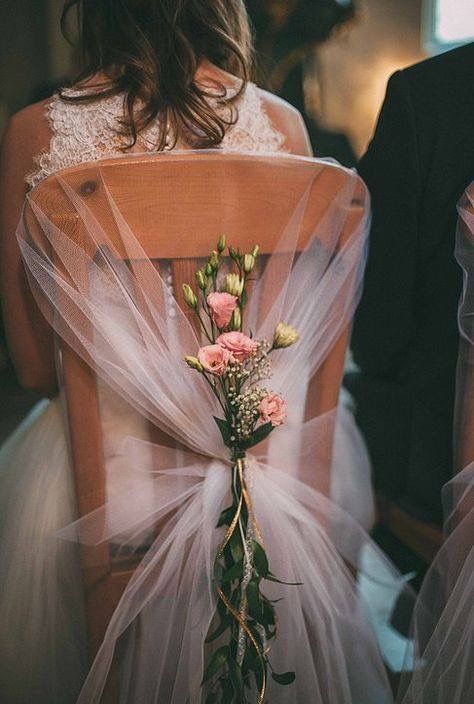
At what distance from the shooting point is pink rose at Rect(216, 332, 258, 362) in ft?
2.20

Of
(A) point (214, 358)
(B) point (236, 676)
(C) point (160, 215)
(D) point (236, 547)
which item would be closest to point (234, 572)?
(D) point (236, 547)

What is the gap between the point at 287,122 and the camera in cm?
96

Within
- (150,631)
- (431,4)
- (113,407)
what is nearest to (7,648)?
(150,631)

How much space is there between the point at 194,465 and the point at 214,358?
193mm

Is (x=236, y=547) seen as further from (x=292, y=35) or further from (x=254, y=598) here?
(x=292, y=35)

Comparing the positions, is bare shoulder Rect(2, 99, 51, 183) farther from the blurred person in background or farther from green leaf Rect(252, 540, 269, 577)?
the blurred person in background

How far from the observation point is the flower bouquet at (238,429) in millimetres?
687

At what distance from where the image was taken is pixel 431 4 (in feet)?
6.41

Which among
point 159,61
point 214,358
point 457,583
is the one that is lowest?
point 457,583

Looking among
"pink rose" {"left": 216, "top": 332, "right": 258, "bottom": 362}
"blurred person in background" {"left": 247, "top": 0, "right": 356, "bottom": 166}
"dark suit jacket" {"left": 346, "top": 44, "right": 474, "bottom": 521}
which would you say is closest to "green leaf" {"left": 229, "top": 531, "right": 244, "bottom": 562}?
"pink rose" {"left": 216, "top": 332, "right": 258, "bottom": 362}

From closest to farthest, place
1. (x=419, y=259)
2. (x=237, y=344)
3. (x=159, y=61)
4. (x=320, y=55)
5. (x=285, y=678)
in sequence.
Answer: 1. (x=237, y=344)
2. (x=285, y=678)
3. (x=159, y=61)
4. (x=419, y=259)
5. (x=320, y=55)

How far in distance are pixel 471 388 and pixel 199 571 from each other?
1.36 feet

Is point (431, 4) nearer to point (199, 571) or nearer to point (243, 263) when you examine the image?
point (243, 263)

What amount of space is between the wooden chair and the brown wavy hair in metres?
0.18
